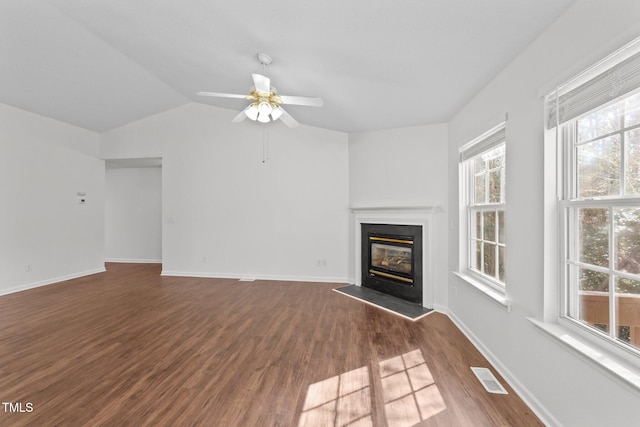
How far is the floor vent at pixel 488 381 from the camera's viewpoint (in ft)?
5.96

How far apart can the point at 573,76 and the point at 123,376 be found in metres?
3.54

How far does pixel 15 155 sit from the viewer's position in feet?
13.7

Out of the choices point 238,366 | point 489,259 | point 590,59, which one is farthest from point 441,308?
point 590,59

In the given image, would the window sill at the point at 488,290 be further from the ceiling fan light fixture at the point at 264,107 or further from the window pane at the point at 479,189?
the ceiling fan light fixture at the point at 264,107

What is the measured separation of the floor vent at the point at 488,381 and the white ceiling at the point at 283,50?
241cm

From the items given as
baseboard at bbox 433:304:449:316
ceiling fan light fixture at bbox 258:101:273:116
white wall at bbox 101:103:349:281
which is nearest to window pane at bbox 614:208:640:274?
baseboard at bbox 433:304:449:316

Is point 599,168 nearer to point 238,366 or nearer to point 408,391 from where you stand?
point 408,391

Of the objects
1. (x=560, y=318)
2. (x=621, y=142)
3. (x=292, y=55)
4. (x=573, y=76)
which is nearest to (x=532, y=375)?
(x=560, y=318)

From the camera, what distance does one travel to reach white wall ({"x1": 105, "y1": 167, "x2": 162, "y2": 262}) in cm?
652

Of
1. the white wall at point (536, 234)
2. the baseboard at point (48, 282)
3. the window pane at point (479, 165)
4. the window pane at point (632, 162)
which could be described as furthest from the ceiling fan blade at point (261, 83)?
the baseboard at point (48, 282)

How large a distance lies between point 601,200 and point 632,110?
43cm

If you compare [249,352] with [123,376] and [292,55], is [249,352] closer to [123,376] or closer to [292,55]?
[123,376]

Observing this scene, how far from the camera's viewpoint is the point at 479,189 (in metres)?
2.70

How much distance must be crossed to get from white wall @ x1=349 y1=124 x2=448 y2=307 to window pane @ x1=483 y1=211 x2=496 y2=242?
78cm
